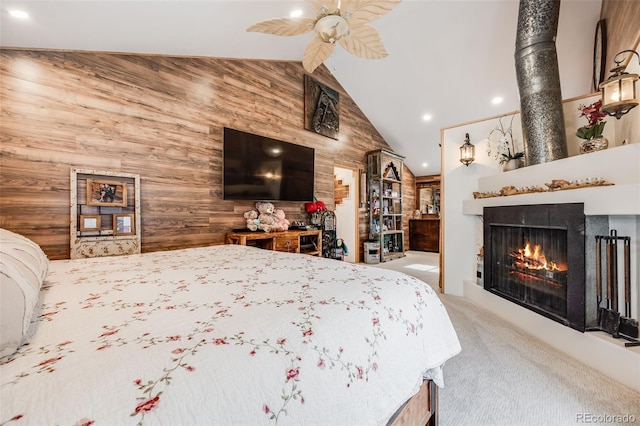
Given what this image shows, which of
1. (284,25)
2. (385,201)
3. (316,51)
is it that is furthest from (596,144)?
(385,201)

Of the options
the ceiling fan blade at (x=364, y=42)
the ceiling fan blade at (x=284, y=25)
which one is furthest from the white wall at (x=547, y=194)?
the ceiling fan blade at (x=284, y=25)

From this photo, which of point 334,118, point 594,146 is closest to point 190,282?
point 594,146

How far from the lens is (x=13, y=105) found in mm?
2148

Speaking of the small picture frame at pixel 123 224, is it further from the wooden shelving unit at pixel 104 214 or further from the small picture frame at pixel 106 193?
the small picture frame at pixel 106 193

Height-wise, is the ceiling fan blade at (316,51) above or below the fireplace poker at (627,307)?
above

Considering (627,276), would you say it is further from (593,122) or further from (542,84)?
(542,84)

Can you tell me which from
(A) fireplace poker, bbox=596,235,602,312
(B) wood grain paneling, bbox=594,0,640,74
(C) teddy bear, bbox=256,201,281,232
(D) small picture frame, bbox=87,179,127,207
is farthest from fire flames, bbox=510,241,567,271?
(D) small picture frame, bbox=87,179,127,207

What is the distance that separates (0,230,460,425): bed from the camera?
461 mm

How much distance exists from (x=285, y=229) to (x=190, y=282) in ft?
9.02

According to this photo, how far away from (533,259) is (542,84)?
1.56 metres

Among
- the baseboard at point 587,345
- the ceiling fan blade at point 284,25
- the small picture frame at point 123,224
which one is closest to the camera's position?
the baseboard at point 587,345

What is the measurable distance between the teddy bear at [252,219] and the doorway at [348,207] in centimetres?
237

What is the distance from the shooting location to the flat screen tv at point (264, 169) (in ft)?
11.0

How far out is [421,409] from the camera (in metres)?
1.16
